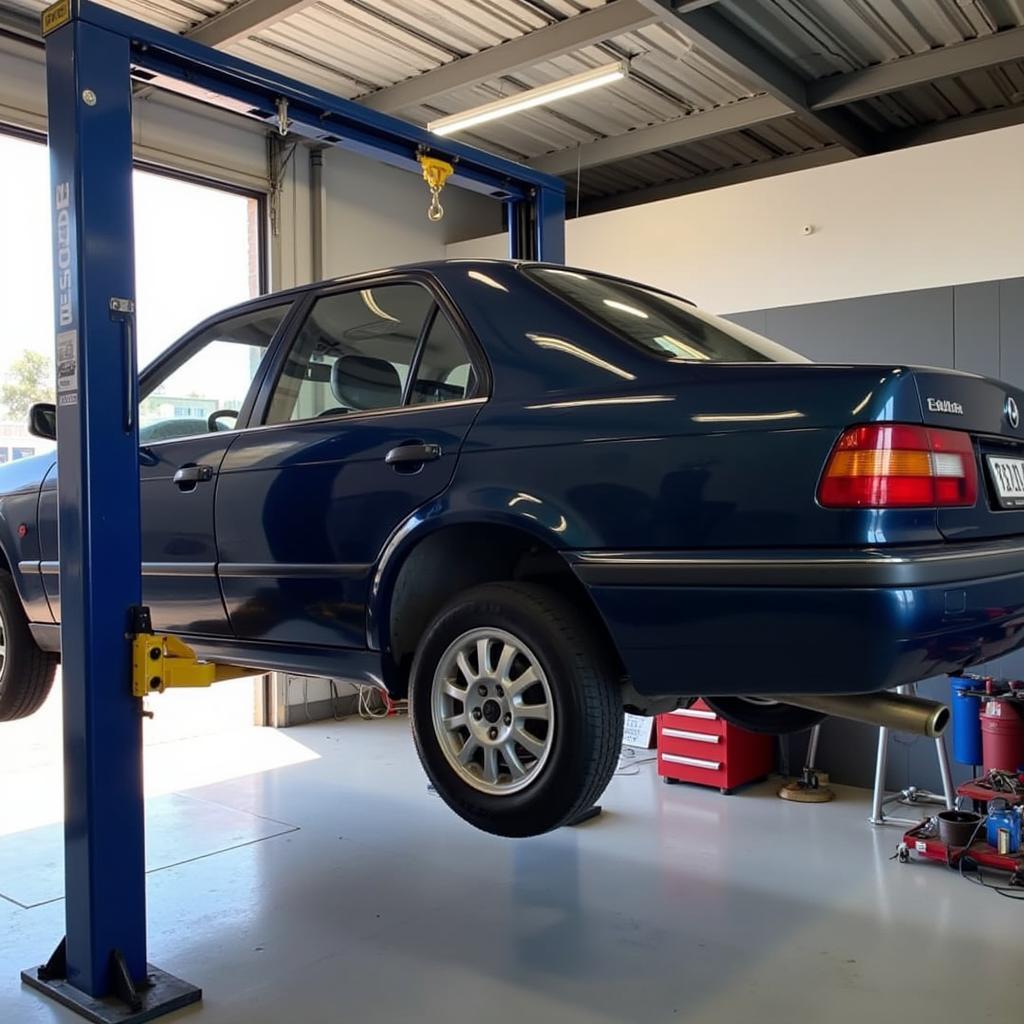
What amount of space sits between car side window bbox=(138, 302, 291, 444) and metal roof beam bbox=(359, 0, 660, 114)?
3.03 metres

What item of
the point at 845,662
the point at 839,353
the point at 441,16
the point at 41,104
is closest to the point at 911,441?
the point at 845,662

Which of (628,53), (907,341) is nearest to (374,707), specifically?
(907,341)

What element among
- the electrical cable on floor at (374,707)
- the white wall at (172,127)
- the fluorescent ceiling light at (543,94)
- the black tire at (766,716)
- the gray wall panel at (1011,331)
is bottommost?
the electrical cable on floor at (374,707)

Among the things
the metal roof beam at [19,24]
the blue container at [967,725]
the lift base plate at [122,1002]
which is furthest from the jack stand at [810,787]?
the metal roof beam at [19,24]

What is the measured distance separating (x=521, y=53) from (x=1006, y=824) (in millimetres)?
4735

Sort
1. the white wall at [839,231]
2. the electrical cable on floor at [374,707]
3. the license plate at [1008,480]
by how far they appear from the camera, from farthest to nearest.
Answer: the electrical cable on floor at [374,707] → the white wall at [839,231] → the license plate at [1008,480]

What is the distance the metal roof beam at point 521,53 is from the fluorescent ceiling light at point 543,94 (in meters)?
0.20

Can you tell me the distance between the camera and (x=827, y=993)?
3617 mm

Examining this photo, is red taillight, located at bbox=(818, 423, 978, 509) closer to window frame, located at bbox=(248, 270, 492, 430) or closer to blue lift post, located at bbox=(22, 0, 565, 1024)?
window frame, located at bbox=(248, 270, 492, 430)

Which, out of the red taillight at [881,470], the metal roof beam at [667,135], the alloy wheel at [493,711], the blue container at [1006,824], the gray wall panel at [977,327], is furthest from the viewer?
the metal roof beam at [667,135]

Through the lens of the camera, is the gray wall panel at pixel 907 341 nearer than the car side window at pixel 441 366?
No

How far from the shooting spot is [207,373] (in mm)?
3588

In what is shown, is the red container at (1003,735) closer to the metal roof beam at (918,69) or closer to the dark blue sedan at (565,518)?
the dark blue sedan at (565,518)

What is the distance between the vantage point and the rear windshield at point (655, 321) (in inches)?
90.3
